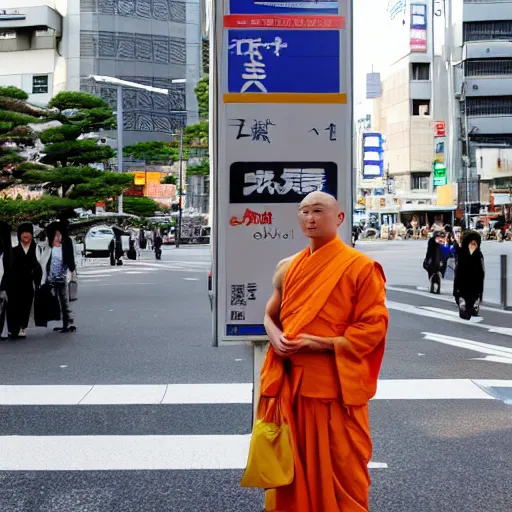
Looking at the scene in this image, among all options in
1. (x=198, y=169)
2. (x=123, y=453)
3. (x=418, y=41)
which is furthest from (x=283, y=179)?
(x=418, y=41)

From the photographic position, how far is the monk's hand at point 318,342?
12.5 ft

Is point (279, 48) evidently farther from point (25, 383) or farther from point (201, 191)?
point (201, 191)

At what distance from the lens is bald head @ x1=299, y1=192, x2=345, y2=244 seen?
13.0ft

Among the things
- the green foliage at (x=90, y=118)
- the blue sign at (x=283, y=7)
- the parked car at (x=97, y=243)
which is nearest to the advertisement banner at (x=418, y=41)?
the parked car at (x=97, y=243)

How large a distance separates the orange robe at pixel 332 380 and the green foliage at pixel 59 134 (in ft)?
111

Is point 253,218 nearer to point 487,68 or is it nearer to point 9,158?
point 9,158

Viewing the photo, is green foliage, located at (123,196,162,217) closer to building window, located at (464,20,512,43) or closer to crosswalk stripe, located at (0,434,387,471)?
building window, located at (464,20,512,43)

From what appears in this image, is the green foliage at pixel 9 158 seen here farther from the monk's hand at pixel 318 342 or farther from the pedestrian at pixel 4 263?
the monk's hand at pixel 318 342

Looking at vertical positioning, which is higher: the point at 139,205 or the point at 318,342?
the point at 139,205

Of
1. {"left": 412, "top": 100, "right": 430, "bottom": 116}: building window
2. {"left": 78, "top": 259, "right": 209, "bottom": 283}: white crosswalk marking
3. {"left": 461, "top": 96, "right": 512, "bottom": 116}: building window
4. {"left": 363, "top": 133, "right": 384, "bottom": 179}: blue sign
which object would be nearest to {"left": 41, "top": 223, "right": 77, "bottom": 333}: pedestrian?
{"left": 78, "top": 259, "right": 209, "bottom": 283}: white crosswalk marking

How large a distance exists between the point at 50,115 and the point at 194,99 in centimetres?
4535

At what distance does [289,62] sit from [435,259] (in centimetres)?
1589

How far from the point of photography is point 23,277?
40.2ft

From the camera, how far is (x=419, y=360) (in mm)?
9891
